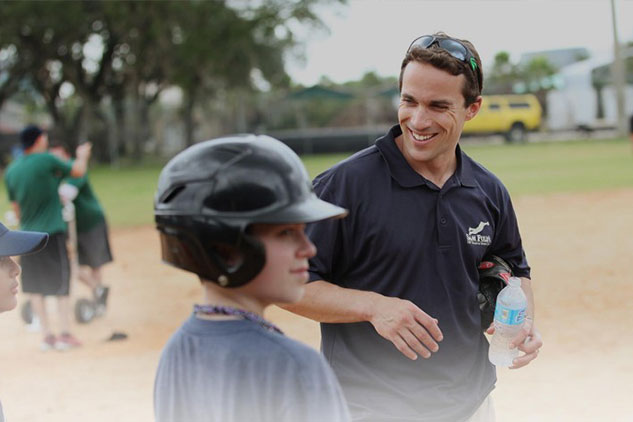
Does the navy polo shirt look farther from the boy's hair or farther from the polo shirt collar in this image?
the boy's hair

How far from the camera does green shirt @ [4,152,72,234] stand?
7.62 metres

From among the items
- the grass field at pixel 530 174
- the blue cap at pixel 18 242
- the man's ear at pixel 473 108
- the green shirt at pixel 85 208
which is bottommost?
the grass field at pixel 530 174

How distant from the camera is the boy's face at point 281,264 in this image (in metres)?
1.66

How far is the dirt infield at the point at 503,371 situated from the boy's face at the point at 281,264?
4.01 meters

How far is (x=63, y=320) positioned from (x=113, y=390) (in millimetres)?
1684

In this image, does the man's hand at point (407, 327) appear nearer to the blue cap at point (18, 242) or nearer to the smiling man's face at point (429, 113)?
the smiling man's face at point (429, 113)

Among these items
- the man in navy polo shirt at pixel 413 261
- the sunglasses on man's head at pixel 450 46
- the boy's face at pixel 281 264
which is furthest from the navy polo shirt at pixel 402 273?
the boy's face at pixel 281 264

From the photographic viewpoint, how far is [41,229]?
299 inches

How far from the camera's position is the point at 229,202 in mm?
1598

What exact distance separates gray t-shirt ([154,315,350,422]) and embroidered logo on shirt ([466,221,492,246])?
1273mm

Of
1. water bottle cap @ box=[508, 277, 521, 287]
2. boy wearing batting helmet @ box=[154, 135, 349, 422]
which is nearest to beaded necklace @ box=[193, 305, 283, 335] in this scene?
boy wearing batting helmet @ box=[154, 135, 349, 422]

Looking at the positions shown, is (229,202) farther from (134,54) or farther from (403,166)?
(134,54)

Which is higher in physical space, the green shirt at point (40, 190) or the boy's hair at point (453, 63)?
the boy's hair at point (453, 63)

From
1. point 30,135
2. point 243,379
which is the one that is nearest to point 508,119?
point 30,135
